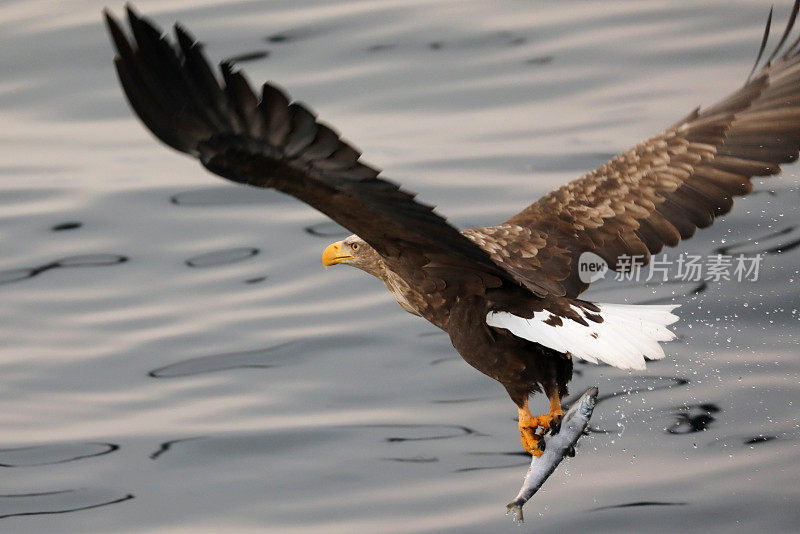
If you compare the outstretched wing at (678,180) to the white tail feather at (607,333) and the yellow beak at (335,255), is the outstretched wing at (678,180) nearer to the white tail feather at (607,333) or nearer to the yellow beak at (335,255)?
the white tail feather at (607,333)

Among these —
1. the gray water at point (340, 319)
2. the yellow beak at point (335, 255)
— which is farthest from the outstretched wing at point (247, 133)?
the gray water at point (340, 319)

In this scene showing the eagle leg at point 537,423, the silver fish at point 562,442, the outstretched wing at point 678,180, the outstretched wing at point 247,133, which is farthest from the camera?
the outstretched wing at point 678,180

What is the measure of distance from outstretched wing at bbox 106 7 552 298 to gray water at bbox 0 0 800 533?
114 inches

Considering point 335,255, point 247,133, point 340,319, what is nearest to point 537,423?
point 335,255

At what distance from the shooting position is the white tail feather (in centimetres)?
493

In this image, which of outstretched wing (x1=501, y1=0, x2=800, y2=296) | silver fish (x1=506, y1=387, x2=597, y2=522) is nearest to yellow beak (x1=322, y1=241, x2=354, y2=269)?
outstretched wing (x1=501, y1=0, x2=800, y2=296)

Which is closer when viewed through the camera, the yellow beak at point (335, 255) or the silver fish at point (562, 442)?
the silver fish at point (562, 442)

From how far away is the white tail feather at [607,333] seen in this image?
493 cm

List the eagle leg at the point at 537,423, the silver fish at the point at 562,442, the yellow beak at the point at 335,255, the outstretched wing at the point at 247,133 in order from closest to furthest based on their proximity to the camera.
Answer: the outstretched wing at the point at 247,133, the silver fish at the point at 562,442, the eagle leg at the point at 537,423, the yellow beak at the point at 335,255

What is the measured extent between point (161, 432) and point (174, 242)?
1.95 meters

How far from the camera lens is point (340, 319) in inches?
338

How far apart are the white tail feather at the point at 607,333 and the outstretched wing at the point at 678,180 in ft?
1.56

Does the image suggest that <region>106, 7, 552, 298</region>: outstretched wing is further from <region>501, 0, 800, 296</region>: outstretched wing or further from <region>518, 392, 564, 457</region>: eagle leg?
<region>501, 0, 800, 296</region>: outstretched wing

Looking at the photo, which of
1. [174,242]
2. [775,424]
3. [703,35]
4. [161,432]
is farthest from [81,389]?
[703,35]
